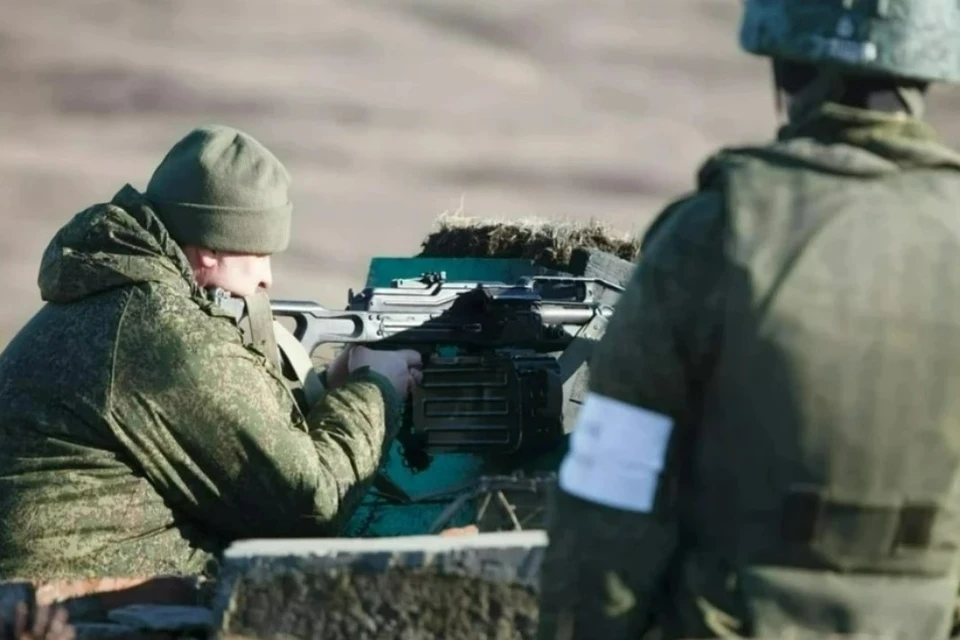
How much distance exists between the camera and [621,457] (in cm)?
308

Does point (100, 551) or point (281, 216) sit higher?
point (281, 216)

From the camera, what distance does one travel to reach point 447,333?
21.3 ft

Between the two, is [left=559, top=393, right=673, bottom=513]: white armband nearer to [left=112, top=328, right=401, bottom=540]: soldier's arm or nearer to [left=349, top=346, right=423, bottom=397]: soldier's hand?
[left=112, top=328, right=401, bottom=540]: soldier's arm

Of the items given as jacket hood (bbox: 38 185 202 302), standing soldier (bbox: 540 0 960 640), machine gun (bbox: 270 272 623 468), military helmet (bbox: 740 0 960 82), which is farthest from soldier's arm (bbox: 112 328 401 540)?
military helmet (bbox: 740 0 960 82)

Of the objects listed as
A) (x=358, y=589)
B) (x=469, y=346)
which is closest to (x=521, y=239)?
(x=469, y=346)

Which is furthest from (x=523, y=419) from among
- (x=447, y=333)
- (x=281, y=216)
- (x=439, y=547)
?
(x=439, y=547)

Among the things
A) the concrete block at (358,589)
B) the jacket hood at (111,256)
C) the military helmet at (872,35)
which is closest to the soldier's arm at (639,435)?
the military helmet at (872,35)

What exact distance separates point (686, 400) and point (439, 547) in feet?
3.55

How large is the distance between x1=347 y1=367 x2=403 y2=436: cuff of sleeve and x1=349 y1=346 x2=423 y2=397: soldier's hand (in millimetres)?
133

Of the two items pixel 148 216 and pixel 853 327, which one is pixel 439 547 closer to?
pixel 853 327

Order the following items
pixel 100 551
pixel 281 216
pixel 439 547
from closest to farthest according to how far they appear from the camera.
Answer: pixel 439 547, pixel 100 551, pixel 281 216

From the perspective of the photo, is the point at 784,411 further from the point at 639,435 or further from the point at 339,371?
the point at 339,371

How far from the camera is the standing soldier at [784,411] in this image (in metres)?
3.05

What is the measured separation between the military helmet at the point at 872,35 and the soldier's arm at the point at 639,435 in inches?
11.5
